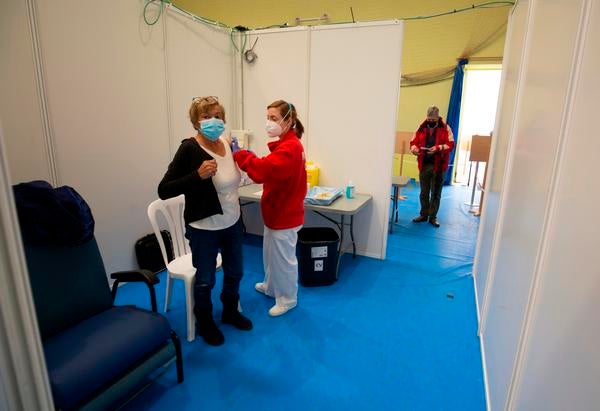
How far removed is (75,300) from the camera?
1.78 metres

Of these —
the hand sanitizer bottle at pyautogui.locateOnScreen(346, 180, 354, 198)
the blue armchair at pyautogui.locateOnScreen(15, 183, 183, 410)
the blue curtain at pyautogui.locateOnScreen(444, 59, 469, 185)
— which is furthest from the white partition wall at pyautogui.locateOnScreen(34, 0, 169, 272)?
the blue curtain at pyautogui.locateOnScreen(444, 59, 469, 185)

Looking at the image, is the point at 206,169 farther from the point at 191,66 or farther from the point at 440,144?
the point at 440,144

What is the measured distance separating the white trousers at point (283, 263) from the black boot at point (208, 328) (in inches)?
20.8

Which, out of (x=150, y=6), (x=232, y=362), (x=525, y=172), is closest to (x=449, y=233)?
(x=525, y=172)

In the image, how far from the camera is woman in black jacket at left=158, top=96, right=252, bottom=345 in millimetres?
1926

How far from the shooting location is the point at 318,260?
3023 mm

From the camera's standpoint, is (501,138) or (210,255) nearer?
(210,255)

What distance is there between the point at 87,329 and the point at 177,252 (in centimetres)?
92

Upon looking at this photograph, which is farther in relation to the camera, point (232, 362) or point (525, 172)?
point (232, 362)

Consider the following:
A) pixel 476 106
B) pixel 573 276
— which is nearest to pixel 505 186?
pixel 573 276

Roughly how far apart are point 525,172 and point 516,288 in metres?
0.54

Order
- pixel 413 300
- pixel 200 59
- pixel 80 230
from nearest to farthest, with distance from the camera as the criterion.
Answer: pixel 80 230 → pixel 413 300 → pixel 200 59

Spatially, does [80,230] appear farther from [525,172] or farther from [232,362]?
[525,172]

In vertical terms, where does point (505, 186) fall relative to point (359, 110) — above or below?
below
